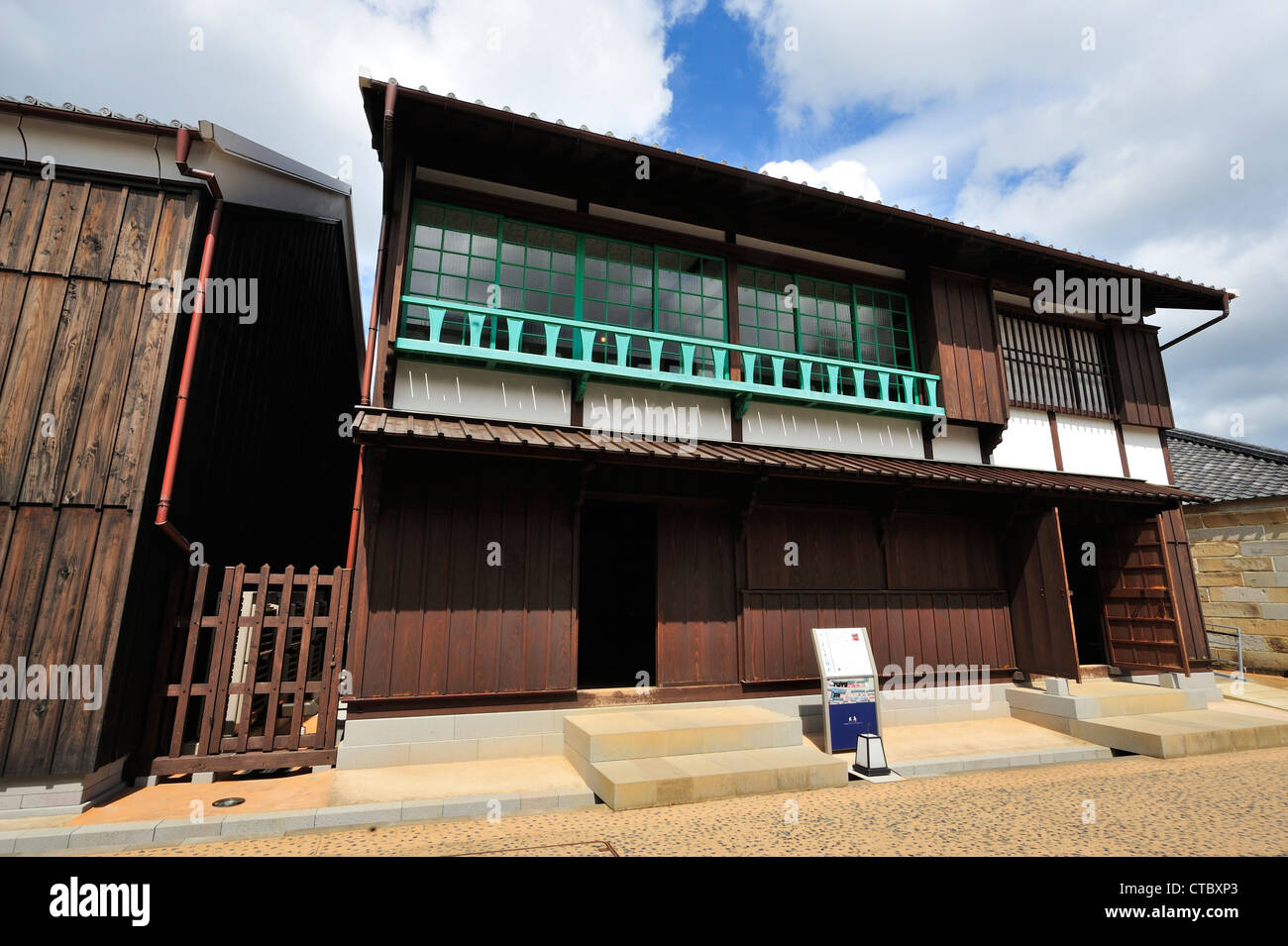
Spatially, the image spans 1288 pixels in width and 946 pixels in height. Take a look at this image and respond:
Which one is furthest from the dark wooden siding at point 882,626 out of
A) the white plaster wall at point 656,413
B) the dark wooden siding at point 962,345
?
the dark wooden siding at point 962,345

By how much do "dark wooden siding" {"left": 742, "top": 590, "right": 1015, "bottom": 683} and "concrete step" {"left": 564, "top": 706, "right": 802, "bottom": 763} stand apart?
1.20m

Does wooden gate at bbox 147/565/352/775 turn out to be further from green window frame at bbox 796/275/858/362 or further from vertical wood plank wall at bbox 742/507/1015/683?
green window frame at bbox 796/275/858/362

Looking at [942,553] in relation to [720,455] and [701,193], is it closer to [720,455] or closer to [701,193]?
[720,455]

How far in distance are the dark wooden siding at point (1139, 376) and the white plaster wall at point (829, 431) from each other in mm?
5194

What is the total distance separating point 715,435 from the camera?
9.28m

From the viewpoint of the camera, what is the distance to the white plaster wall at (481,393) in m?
7.93

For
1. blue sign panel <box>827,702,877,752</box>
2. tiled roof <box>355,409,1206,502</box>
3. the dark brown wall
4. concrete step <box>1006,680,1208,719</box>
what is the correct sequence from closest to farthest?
1. tiled roof <box>355,409,1206,502</box>
2. the dark brown wall
3. blue sign panel <box>827,702,877,752</box>
4. concrete step <box>1006,680,1208,719</box>

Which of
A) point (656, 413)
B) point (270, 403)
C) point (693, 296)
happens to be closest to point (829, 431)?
point (656, 413)

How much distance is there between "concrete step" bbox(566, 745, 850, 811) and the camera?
575cm

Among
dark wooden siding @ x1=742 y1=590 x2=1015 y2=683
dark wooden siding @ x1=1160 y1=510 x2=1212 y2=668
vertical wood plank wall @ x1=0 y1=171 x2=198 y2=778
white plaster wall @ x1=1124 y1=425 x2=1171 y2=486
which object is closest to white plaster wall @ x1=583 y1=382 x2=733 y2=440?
dark wooden siding @ x1=742 y1=590 x2=1015 y2=683

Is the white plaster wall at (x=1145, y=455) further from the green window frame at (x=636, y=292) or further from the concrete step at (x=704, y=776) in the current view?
the concrete step at (x=704, y=776)

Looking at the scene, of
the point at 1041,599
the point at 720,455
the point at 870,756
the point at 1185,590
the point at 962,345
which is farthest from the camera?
the point at 1185,590

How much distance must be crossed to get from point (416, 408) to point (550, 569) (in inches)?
107

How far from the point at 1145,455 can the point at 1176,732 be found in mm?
6548
